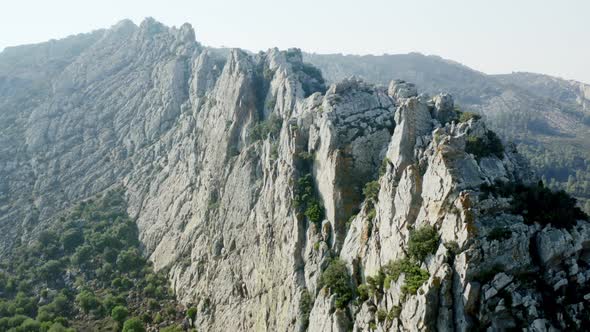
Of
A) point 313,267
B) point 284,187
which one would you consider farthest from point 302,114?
point 313,267

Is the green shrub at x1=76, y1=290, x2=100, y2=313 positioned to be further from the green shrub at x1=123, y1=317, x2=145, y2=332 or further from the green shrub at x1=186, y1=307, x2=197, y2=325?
the green shrub at x1=186, y1=307, x2=197, y2=325

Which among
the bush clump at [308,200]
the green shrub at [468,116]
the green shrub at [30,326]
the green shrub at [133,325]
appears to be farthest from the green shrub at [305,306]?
the green shrub at [30,326]

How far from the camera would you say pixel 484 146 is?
1660 inches

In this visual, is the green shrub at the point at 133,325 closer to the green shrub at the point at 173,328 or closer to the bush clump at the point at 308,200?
the green shrub at the point at 173,328

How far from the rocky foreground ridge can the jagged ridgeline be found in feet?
12.7

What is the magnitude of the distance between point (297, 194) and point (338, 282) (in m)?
16.3

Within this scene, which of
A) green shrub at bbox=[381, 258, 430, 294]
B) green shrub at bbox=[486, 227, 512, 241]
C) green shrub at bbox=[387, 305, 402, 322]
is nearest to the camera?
green shrub at bbox=[486, 227, 512, 241]

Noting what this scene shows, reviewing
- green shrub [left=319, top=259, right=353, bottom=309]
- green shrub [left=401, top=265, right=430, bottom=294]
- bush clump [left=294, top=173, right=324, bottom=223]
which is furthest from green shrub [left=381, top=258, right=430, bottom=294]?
bush clump [left=294, top=173, right=324, bottom=223]

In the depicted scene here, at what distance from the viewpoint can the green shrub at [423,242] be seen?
3547 centimetres

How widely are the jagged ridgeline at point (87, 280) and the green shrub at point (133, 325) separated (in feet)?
0.40

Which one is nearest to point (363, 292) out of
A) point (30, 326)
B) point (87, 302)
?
point (87, 302)

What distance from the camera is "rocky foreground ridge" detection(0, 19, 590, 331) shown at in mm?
32375

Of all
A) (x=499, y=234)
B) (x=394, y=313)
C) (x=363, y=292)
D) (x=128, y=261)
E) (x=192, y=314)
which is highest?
(x=499, y=234)

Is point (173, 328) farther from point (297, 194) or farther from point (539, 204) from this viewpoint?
point (539, 204)
